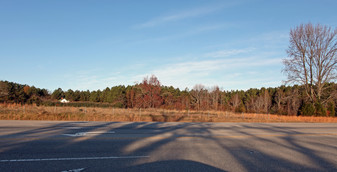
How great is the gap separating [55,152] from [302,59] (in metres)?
39.1

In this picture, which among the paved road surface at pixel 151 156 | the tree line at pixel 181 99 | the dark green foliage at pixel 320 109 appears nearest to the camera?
the paved road surface at pixel 151 156

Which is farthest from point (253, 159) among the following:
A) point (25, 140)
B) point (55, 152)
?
point (25, 140)

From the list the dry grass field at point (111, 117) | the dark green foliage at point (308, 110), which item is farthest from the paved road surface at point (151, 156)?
the dark green foliage at point (308, 110)

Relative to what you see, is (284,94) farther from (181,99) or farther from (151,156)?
(151,156)

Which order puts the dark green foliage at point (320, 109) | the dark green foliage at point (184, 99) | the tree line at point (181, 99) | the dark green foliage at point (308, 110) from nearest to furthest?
the dark green foliage at point (320, 109), the dark green foliage at point (308, 110), the tree line at point (181, 99), the dark green foliage at point (184, 99)

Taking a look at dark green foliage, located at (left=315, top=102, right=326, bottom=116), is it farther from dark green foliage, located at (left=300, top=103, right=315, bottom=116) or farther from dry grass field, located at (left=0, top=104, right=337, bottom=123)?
dry grass field, located at (left=0, top=104, right=337, bottom=123)

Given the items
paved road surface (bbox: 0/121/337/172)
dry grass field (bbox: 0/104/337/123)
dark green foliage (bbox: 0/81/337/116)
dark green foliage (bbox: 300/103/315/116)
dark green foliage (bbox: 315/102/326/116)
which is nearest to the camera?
paved road surface (bbox: 0/121/337/172)

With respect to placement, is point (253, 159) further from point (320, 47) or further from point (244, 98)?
point (244, 98)

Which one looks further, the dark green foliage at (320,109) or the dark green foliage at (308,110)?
the dark green foliage at (308,110)

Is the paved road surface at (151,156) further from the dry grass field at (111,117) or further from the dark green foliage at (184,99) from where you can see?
the dark green foliage at (184,99)

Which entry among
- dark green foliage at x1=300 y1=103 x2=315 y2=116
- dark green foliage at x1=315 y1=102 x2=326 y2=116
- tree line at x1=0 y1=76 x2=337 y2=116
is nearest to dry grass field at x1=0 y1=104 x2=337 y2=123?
dark green foliage at x1=315 y1=102 x2=326 y2=116

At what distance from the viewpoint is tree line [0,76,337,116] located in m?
39.3

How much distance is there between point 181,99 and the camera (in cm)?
7825

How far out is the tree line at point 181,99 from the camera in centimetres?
3931
